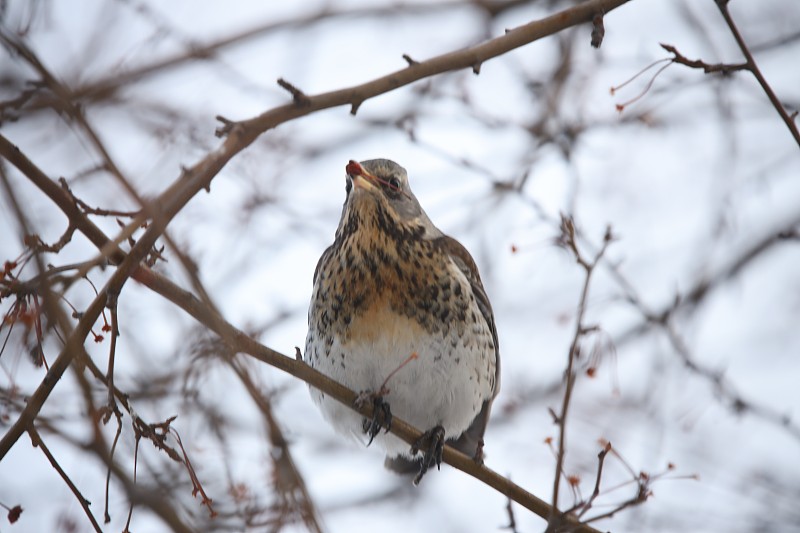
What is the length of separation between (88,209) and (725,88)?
16.7ft

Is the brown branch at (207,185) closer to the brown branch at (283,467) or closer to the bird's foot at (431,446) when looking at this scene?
the brown branch at (283,467)

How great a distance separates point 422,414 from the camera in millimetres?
5262

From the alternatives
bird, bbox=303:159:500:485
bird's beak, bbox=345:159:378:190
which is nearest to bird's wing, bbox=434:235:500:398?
bird, bbox=303:159:500:485

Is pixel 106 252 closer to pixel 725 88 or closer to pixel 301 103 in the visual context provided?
pixel 301 103

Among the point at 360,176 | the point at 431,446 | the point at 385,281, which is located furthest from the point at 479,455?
the point at 360,176

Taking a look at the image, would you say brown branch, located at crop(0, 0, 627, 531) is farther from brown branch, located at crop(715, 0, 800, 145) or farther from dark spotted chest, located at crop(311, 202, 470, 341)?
dark spotted chest, located at crop(311, 202, 470, 341)

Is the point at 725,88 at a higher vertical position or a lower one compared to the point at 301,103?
higher

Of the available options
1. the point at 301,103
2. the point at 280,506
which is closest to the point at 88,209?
the point at 301,103

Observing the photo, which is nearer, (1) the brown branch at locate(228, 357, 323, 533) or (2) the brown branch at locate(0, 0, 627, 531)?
(2) the brown branch at locate(0, 0, 627, 531)

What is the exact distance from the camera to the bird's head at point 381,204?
5227mm

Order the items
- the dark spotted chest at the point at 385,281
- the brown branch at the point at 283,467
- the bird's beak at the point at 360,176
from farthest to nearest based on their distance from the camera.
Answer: the dark spotted chest at the point at 385,281
the bird's beak at the point at 360,176
the brown branch at the point at 283,467

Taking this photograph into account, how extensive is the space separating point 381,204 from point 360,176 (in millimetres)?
200

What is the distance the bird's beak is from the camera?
4.89 metres

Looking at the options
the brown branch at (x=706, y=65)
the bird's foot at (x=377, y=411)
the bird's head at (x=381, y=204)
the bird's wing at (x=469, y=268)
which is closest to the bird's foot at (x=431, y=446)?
the bird's foot at (x=377, y=411)
